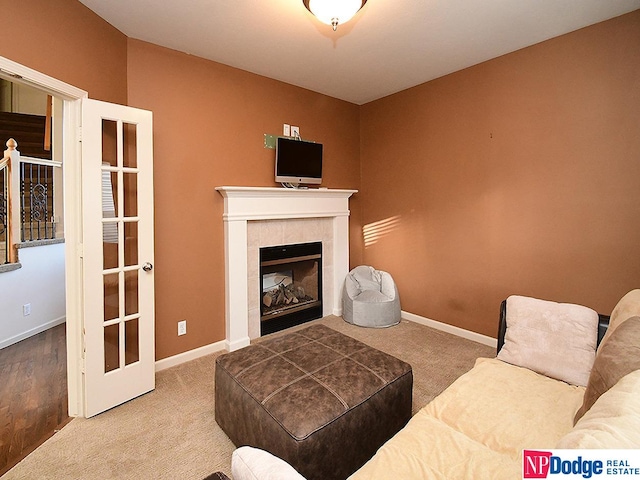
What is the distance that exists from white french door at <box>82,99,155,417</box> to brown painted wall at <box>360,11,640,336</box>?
2758 mm

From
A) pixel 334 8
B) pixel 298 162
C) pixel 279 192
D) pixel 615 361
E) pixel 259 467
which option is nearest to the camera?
pixel 259 467

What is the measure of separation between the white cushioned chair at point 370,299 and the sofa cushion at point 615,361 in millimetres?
2348

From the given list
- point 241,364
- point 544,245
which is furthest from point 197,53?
point 544,245

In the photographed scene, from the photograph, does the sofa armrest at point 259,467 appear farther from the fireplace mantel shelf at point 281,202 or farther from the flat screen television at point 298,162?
the flat screen television at point 298,162

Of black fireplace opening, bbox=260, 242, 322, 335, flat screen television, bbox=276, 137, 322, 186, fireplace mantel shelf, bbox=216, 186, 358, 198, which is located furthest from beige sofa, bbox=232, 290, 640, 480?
flat screen television, bbox=276, 137, 322, 186

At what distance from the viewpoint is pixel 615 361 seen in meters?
1.16

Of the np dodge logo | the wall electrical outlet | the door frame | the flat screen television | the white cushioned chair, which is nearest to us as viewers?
the np dodge logo

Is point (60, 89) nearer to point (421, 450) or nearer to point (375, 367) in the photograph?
point (375, 367)

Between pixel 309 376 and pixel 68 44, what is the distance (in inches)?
98.4

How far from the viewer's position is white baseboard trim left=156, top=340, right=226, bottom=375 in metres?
2.77

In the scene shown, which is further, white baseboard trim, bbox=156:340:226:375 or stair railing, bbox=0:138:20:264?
stair railing, bbox=0:138:20:264

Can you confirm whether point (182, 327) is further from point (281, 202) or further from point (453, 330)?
point (453, 330)

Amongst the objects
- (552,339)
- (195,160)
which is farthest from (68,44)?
(552,339)

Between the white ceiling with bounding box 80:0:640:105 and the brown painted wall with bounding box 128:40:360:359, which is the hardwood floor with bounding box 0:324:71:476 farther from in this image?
the white ceiling with bounding box 80:0:640:105
